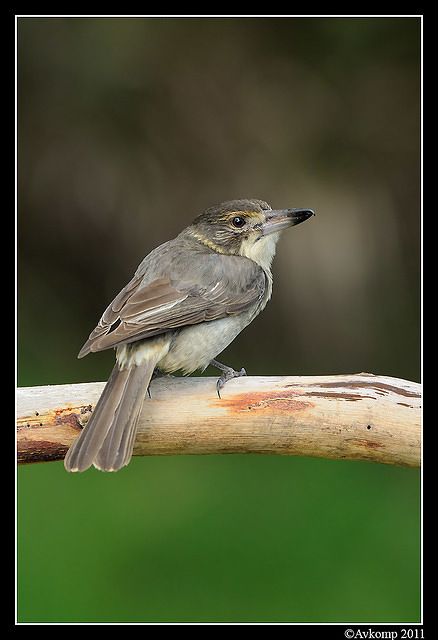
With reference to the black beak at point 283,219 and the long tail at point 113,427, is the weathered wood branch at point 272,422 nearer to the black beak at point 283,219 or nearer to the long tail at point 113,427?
the long tail at point 113,427

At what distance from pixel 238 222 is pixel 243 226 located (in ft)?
0.10

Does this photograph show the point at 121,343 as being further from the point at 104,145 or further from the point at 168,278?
the point at 104,145

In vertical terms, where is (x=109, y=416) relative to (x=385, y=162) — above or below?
below

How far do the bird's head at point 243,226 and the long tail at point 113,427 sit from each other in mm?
912

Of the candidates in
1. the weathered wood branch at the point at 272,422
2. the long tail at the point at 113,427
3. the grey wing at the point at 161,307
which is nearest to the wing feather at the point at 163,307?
the grey wing at the point at 161,307

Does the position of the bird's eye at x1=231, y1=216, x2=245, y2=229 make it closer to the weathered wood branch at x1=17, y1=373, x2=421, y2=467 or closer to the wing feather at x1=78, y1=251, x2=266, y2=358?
the wing feather at x1=78, y1=251, x2=266, y2=358

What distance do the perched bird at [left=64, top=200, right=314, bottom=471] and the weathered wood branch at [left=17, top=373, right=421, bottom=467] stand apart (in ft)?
0.48

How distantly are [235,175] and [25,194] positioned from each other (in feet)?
5.07

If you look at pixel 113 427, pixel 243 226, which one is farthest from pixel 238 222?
pixel 113 427

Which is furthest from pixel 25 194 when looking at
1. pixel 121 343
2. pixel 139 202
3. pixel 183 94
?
pixel 121 343

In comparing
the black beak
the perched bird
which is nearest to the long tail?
the perched bird

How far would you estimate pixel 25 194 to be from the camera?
600 centimetres

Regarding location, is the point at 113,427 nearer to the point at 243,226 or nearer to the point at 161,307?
the point at 161,307

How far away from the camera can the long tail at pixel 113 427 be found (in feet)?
9.18
